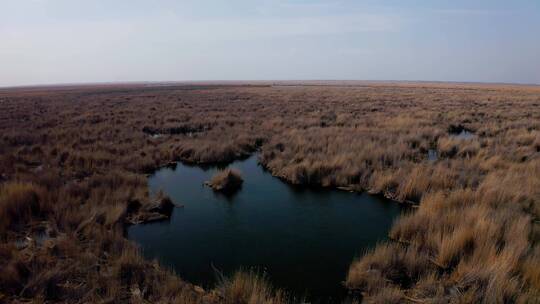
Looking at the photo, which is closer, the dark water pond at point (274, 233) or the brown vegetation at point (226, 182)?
the dark water pond at point (274, 233)

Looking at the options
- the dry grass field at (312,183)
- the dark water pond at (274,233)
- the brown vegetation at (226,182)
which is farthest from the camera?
the brown vegetation at (226,182)

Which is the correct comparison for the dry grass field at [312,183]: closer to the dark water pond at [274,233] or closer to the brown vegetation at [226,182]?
the dark water pond at [274,233]

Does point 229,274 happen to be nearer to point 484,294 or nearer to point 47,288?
point 47,288

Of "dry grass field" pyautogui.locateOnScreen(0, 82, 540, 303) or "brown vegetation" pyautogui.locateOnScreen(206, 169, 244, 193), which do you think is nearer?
"dry grass field" pyautogui.locateOnScreen(0, 82, 540, 303)

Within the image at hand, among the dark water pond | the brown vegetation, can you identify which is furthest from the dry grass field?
the brown vegetation

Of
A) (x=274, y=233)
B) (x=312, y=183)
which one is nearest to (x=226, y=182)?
(x=312, y=183)

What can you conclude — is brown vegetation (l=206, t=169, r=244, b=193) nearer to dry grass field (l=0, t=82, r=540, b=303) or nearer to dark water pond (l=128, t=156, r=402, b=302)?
dark water pond (l=128, t=156, r=402, b=302)

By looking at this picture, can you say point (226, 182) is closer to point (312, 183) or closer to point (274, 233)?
point (312, 183)

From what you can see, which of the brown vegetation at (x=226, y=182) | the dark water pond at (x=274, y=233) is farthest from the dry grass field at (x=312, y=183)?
the brown vegetation at (x=226, y=182)
